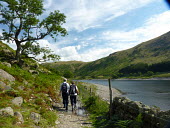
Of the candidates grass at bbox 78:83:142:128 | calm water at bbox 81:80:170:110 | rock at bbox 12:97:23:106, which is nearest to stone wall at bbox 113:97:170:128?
grass at bbox 78:83:142:128

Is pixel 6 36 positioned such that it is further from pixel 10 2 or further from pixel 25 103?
pixel 25 103

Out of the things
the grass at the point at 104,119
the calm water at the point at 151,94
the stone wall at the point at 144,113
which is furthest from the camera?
the calm water at the point at 151,94

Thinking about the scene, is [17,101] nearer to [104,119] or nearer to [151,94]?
[104,119]

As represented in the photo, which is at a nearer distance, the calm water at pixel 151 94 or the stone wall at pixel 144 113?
the stone wall at pixel 144 113

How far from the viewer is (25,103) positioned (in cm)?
1130

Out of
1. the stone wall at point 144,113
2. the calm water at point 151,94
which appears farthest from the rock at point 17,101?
the calm water at point 151,94

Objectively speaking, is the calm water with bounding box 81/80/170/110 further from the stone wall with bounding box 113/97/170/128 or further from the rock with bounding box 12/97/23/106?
the rock with bounding box 12/97/23/106

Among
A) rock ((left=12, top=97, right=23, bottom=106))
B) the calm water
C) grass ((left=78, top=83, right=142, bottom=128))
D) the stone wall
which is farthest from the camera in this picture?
the calm water

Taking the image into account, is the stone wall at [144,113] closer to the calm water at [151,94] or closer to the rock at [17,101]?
the rock at [17,101]

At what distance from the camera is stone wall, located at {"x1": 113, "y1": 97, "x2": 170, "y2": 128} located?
7.89 meters

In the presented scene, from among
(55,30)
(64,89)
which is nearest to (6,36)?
(55,30)

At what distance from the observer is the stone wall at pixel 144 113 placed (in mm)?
7891

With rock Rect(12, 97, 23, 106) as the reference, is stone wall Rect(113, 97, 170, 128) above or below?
below

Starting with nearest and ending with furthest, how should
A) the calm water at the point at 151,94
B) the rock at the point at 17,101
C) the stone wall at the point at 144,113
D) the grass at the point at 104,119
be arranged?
the stone wall at the point at 144,113
the grass at the point at 104,119
the rock at the point at 17,101
the calm water at the point at 151,94
